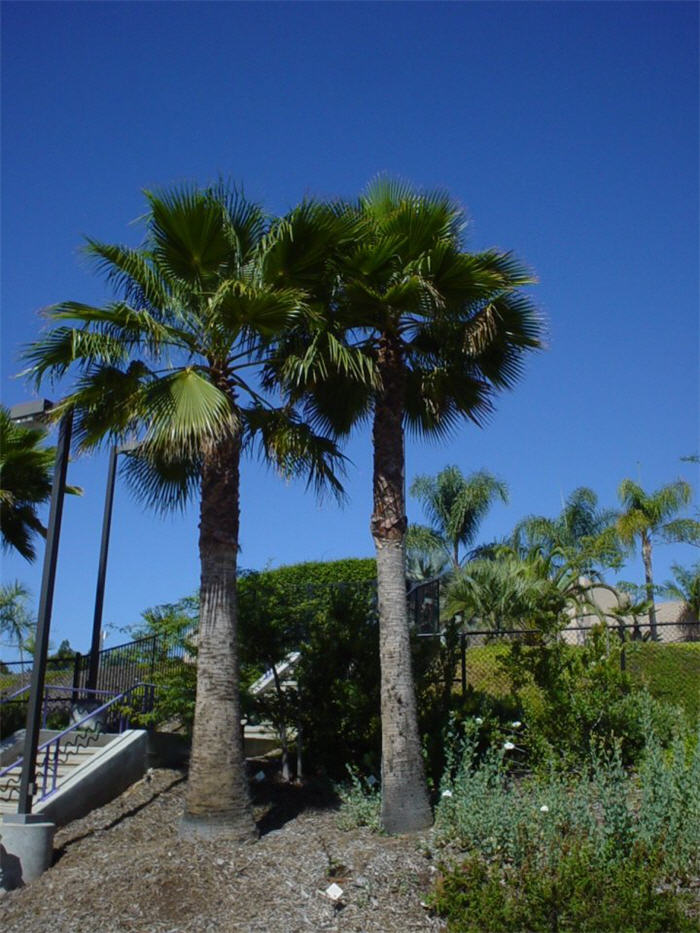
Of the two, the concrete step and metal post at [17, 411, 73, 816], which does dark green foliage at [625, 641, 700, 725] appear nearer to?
the concrete step

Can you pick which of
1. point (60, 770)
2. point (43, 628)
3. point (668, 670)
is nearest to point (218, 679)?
point (43, 628)

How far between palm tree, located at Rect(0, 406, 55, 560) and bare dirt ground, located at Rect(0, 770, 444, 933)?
27.7 feet

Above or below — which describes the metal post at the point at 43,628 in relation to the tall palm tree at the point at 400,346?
below

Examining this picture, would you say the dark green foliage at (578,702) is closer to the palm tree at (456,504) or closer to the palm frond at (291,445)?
the palm frond at (291,445)

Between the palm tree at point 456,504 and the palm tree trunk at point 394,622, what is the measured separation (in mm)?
30558

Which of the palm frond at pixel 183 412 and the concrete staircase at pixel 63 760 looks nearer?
the palm frond at pixel 183 412

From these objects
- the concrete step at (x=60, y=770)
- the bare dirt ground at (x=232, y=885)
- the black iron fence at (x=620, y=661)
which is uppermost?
the black iron fence at (x=620, y=661)

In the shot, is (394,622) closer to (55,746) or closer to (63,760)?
(55,746)

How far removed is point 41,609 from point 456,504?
33430 millimetres

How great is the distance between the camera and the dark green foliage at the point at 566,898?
639cm

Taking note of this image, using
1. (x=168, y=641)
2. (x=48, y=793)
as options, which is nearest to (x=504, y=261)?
(x=168, y=641)

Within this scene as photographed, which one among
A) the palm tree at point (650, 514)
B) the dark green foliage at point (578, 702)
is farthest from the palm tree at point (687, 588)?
the dark green foliage at point (578, 702)

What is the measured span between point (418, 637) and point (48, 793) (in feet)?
16.2

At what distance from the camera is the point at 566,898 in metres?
6.64
